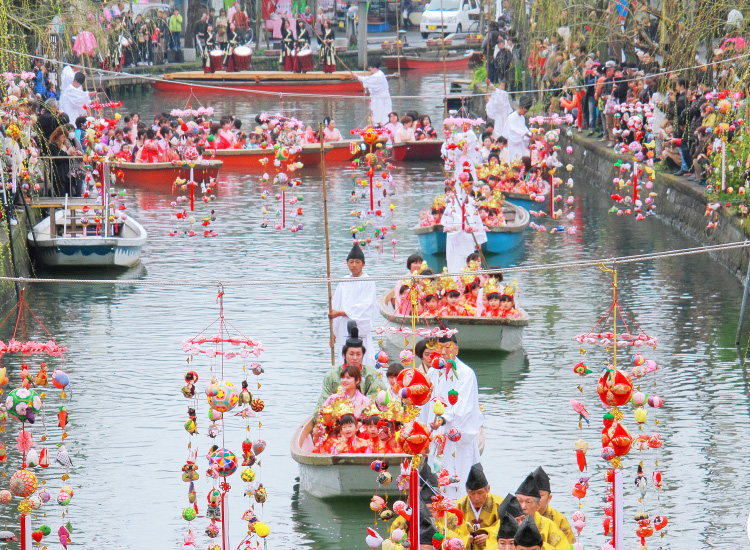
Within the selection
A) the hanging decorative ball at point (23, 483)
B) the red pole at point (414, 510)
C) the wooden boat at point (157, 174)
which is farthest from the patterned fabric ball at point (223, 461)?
the wooden boat at point (157, 174)

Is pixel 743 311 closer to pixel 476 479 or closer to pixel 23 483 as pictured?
pixel 476 479

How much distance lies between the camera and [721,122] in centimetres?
1717

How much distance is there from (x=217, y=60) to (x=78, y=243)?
2544cm

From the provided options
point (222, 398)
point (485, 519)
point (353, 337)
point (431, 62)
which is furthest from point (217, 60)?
point (485, 519)

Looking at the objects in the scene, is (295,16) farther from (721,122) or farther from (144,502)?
(144,502)

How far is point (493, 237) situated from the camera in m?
19.7

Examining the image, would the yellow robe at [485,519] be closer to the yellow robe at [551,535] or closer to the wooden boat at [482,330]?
the yellow robe at [551,535]

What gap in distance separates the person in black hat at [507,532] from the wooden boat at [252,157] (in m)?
20.0

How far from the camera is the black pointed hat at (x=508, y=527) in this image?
303 inches

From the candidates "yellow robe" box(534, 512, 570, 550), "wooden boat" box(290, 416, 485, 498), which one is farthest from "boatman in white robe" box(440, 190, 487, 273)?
"yellow robe" box(534, 512, 570, 550)

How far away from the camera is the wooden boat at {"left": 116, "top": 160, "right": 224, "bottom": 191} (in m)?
25.4

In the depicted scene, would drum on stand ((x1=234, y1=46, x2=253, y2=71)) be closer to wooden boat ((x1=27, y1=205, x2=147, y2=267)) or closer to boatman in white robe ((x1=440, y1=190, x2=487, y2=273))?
wooden boat ((x1=27, y1=205, x2=147, y2=267))

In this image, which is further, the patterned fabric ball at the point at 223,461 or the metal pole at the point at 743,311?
the metal pole at the point at 743,311

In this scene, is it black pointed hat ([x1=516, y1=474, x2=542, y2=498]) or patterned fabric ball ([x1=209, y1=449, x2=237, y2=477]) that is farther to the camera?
patterned fabric ball ([x1=209, y1=449, x2=237, y2=477])
